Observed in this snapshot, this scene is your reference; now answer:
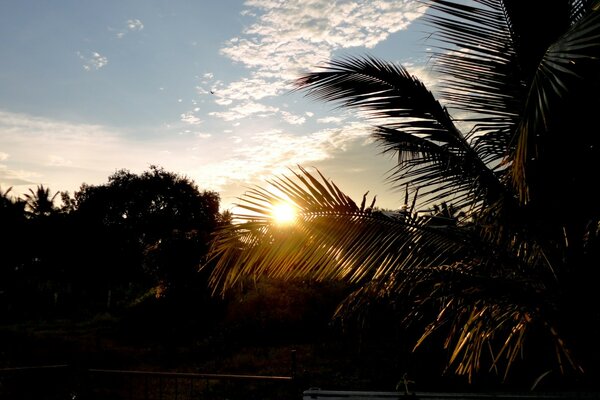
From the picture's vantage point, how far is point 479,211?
156 inches

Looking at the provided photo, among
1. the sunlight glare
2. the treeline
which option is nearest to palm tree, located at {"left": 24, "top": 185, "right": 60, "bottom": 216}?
the treeline

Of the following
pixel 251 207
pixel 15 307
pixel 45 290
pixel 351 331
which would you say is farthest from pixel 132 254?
pixel 251 207

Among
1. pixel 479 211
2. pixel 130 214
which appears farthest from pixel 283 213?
pixel 130 214

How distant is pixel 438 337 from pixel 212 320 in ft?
37.0

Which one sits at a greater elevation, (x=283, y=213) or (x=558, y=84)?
(x=558, y=84)

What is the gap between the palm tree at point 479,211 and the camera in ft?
11.2

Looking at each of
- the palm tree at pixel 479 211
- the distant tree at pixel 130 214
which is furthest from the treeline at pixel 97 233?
the palm tree at pixel 479 211

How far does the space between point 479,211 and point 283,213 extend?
1674 mm

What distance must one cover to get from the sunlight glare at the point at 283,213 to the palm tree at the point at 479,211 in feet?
0.17

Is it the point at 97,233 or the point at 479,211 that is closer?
the point at 479,211

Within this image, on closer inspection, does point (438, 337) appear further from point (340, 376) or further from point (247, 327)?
point (247, 327)

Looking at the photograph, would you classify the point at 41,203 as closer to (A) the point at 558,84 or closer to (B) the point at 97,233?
(B) the point at 97,233

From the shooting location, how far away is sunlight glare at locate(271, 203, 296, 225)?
382 cm

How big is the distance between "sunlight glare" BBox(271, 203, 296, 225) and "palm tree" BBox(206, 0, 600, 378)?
53 millimetres
